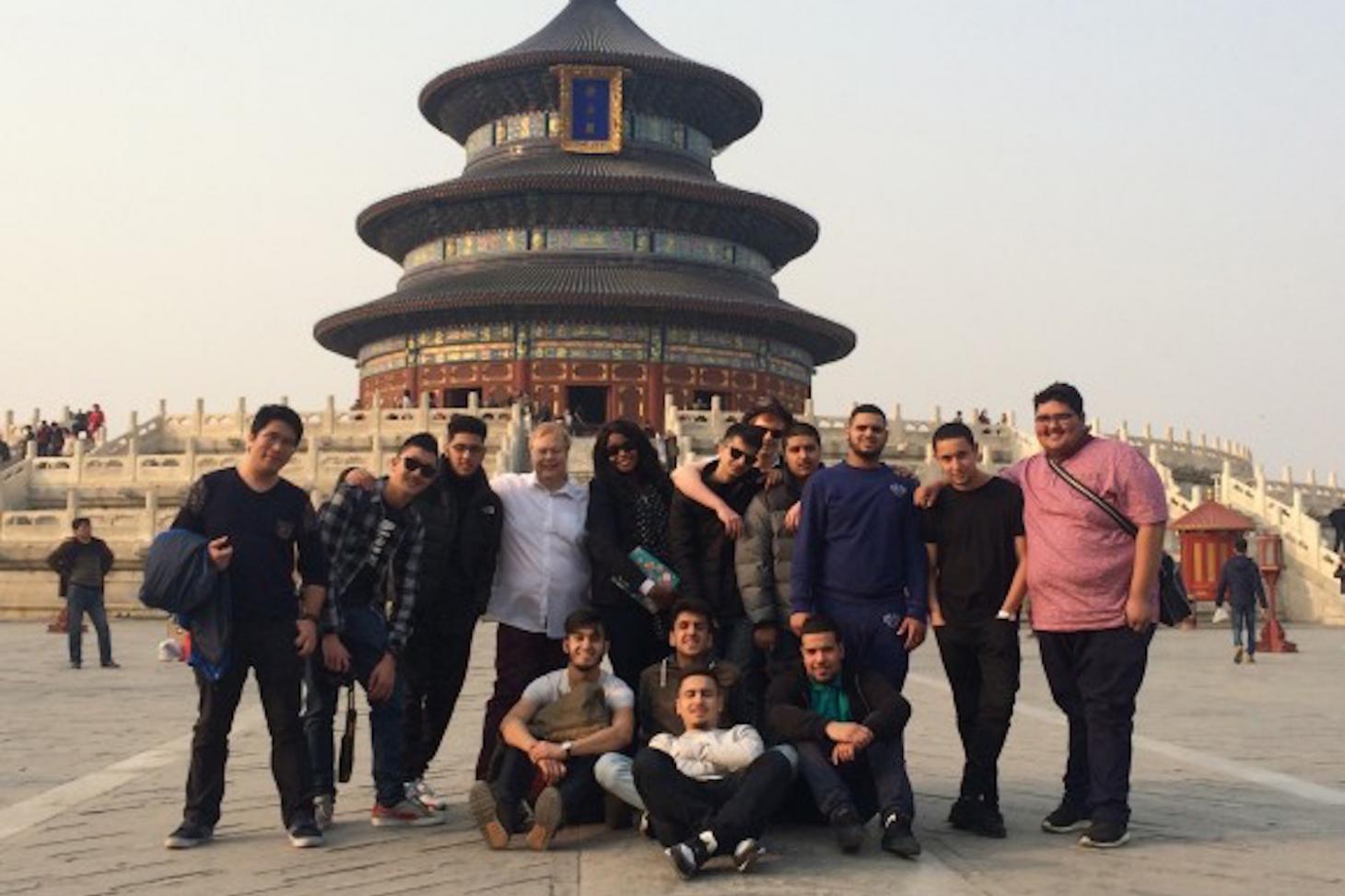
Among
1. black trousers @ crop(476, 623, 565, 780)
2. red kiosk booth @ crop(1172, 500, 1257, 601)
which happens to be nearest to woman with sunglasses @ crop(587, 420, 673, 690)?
black trousers @ crop(476, 623, 565, 780)

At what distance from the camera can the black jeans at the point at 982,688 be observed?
5.96 m

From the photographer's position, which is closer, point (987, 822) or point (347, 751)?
point (987, 822)

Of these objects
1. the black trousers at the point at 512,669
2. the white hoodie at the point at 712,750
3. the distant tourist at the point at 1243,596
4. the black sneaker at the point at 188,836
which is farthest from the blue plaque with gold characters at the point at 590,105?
the black sneaker at the point at 188,836

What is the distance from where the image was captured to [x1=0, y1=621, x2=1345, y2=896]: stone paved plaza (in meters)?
5.01

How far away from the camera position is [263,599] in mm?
5840

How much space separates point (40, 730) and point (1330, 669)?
1239 centimetres

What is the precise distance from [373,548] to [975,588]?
2.63m

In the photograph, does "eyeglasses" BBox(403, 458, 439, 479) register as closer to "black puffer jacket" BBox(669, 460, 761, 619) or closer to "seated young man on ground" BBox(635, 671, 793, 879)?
"black puffer jacket" BBox(669, 460, 761, 619)

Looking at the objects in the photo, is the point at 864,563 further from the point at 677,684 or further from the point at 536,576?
the point at 536,576

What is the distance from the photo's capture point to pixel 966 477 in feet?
20.3

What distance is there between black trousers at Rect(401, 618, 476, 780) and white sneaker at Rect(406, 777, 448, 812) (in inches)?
4.8

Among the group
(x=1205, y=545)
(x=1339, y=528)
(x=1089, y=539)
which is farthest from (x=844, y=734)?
(x=1339, y=528)

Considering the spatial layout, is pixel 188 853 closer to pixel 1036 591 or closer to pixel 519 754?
pixel 519 754

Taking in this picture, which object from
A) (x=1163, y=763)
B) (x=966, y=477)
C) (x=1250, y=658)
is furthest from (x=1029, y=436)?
(x=966, y=477)
